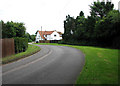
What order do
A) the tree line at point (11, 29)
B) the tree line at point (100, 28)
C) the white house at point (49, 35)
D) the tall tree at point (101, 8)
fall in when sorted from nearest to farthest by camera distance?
the tree line at point (11, 29) → the tree line at point (100, 28) → the tall tree at point (101, 8) → the white house at point (49, 35)

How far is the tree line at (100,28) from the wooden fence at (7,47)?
20.1 m

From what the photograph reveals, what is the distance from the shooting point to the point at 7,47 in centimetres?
1254

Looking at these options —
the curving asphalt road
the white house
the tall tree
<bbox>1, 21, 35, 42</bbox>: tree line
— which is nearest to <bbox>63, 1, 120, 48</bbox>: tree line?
the tall tree

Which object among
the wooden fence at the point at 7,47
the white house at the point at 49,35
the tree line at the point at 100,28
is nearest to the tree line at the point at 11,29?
the wooden fence at the point at 7,47

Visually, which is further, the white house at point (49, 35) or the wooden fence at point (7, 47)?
the white house at point (49, 35)

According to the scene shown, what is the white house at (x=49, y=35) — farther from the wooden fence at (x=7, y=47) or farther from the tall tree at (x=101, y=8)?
the wooden fence at (x=7, y=47)

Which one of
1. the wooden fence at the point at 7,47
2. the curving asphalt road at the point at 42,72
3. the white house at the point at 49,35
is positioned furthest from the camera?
the white house at the point at 49,35

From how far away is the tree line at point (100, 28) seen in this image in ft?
74.3

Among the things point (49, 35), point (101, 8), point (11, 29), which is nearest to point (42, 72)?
point (11, 29)

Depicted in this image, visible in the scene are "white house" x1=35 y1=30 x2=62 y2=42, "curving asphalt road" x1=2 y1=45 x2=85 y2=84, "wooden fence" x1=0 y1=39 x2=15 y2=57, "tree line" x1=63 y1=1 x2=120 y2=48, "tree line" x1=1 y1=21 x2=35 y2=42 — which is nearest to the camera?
"curving asphalt road" x1=2 y1=45 x2=85 y2=84

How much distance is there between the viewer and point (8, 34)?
65.6 feet

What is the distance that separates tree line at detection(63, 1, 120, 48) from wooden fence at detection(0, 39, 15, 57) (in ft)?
65.9

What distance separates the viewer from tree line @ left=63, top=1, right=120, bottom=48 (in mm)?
22638

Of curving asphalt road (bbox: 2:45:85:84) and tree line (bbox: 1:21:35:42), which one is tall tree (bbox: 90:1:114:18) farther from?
curving asphalt road (bbox: 2:45:85:84)
